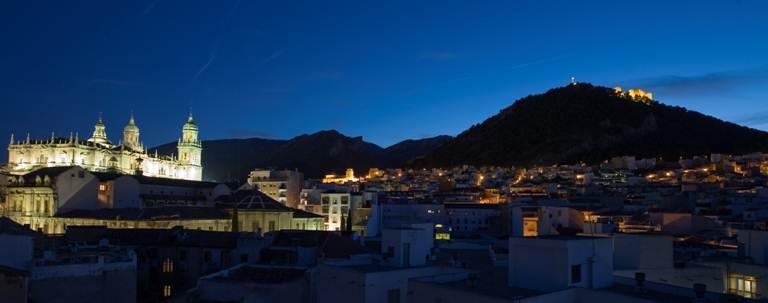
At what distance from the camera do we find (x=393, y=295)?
742 inches

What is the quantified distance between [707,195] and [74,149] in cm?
7064

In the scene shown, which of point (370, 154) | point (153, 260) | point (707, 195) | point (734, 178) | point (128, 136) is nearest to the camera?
point (153, 260)

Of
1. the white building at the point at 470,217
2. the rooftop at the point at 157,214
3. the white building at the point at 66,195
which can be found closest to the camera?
the rooftop at the point at 157,214

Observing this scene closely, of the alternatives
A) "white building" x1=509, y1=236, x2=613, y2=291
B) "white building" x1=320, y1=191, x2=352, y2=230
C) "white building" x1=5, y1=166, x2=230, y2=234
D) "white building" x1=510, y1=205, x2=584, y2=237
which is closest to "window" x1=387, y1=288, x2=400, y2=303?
"white building" x1=509, y1=236, x2=613, y2=291

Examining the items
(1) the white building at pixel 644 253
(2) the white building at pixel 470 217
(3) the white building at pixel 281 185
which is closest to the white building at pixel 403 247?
(1) the white building at pixel 644 253

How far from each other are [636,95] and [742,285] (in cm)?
14885

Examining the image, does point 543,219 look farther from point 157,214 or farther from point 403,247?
point 403,247

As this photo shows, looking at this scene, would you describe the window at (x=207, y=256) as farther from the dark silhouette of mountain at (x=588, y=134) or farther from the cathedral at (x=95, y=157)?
the dark silhouette of mountain at (x=588, y=134)

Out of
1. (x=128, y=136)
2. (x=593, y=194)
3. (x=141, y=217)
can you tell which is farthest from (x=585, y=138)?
(x=141, y=217)

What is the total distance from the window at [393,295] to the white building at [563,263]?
4.38m

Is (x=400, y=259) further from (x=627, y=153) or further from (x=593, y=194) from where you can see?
(x=627, y=153)

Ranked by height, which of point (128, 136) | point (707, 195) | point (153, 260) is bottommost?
point (153, 260)

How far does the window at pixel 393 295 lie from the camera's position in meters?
18.7

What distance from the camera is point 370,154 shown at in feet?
593
